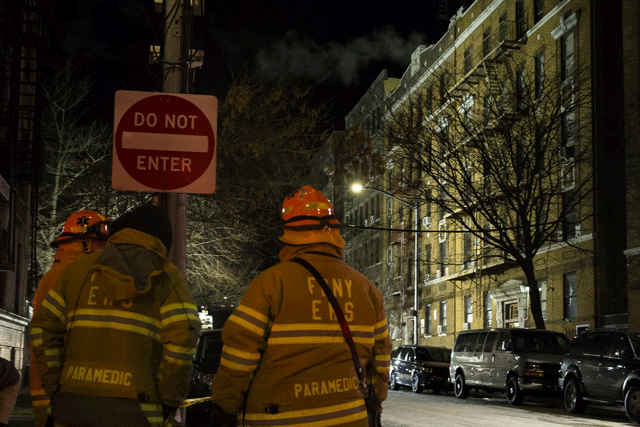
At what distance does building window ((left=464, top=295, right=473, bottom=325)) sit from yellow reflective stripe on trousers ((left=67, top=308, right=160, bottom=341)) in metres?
37.3

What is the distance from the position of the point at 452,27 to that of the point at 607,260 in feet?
57.9

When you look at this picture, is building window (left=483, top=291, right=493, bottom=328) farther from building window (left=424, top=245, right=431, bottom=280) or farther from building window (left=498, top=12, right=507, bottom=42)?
building window (left=498, top=12, right=507, bottom=42)

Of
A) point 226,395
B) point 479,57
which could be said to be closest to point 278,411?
point 226,395

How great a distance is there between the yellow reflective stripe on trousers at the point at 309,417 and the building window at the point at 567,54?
2810 centimetres

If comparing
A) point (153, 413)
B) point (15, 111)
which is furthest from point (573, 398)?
point (153, 413)

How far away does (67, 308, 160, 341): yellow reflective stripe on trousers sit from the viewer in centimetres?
396

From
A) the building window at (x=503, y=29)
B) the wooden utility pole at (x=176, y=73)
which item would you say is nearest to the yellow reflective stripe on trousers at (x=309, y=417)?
the wooden utility pole at (x=176, y=73)

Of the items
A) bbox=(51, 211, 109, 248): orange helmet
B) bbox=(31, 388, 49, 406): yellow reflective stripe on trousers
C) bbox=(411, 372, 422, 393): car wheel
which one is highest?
bbox=(51, 211, 109, 248): orange helmet

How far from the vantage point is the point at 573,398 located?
18.1 m

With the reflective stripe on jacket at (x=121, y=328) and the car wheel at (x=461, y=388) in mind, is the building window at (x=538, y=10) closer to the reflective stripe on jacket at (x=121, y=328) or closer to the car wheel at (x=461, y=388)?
the car wheel at (x=461, y=388)

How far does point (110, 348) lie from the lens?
12.9 ft

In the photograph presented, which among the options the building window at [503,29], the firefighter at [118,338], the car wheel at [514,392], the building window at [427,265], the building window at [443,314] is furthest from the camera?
the building window at [427,265]

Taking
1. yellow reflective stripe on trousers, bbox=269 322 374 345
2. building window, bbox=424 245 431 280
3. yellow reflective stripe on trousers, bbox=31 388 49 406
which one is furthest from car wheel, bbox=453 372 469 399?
building window, bbox=424 245 431 280

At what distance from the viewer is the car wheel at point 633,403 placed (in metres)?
15.4
